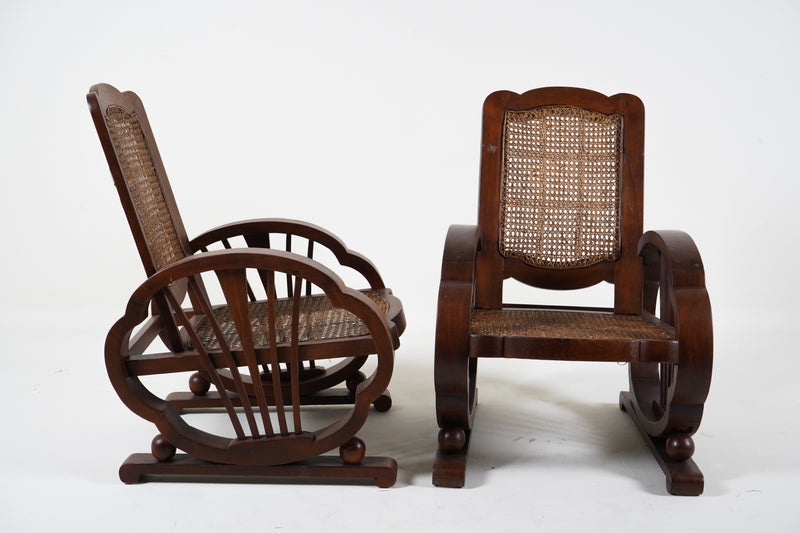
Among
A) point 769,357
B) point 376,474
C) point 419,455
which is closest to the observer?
point 376,474

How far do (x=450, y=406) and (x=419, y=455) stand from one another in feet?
0.90

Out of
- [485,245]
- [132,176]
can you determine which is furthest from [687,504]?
[132,176]

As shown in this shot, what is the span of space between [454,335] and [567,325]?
433 mm

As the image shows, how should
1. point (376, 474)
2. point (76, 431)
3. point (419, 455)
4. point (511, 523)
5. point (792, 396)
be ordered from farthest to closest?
point (792, 396), point (76, 431), point (419, 455), point (376, 474), point (511, 523)

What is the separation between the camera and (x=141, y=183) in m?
2.78

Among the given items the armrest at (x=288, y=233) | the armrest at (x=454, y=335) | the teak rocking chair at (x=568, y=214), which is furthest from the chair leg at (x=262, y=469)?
the armrest at (x=288, y=233)

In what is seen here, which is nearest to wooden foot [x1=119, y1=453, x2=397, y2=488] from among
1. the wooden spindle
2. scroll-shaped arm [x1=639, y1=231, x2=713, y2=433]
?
the wooden spindle

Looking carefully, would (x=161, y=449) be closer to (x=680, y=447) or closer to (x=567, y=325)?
(x=567, y=325)

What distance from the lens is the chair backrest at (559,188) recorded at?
10.3 feet

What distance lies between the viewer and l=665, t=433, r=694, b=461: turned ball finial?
2.59 metres

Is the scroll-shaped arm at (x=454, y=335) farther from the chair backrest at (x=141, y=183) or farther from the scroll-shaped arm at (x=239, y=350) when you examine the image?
the chair backrest at (x=141, y=183)

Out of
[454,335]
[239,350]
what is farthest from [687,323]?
[239,350]

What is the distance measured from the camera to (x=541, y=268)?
3.15 meters

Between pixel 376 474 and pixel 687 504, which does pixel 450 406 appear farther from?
pixel 687 504
